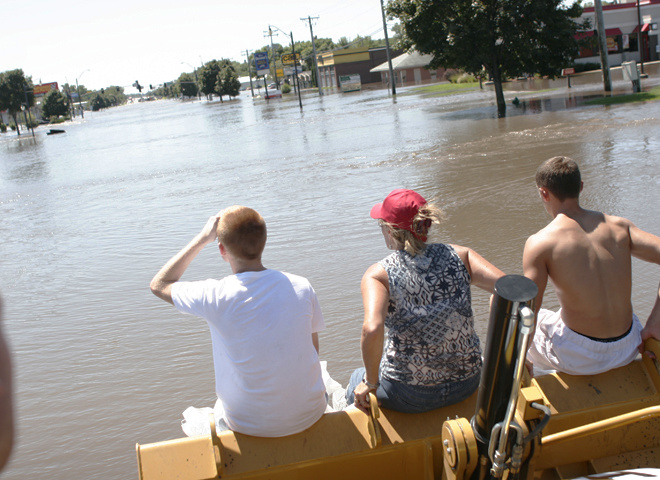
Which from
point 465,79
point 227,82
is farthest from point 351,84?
point 227,82

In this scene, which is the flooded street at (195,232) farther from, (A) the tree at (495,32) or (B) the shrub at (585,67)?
(B) the shrub at (585,67)

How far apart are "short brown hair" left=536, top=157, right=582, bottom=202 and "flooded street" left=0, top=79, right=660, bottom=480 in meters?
2.34

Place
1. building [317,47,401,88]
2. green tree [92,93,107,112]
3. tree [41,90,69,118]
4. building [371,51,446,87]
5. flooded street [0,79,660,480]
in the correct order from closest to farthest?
flooded street [0,79,660,480] < building [371,51,446,87] < tree [41,90,69,118] < building [317,47,401,88] < green tree [92,93,107,112]

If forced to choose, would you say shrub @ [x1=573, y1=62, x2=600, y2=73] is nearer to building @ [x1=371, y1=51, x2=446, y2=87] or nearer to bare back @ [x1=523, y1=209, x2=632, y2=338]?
building @ [x1=371, y1=51, x2=446, y2=87]

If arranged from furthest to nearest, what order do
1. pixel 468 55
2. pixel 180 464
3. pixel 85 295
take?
1. pixel 468 55
2. pixel 85 295
3. pixel 180 464

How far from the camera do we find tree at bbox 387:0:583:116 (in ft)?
75.4

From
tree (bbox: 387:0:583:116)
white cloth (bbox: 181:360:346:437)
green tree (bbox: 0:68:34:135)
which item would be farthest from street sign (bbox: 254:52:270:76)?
white cloth (bbox: 181:360:346:437)

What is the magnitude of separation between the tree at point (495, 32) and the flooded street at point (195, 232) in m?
2.19

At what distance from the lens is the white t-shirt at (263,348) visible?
275 centimetres

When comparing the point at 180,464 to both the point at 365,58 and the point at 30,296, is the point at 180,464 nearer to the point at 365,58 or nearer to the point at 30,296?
the point at 30,296

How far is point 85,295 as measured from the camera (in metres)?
7.74

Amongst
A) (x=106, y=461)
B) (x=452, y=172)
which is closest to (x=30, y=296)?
(x=106, y=461)

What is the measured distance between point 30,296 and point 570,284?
714 cm

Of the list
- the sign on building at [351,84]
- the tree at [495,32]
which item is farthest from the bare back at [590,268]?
the sign on building at [351,84]
